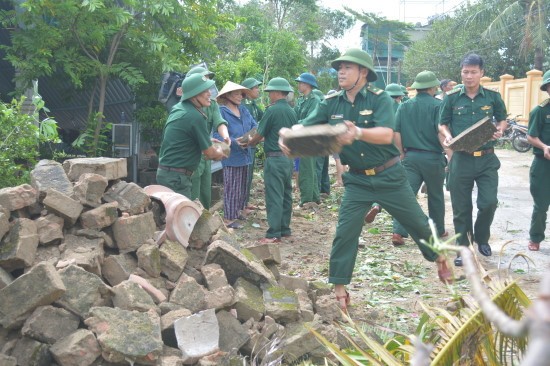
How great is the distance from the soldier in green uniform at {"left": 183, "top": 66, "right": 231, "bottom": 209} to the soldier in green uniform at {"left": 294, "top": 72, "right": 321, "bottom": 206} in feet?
9.30

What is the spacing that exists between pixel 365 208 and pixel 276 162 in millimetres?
3490

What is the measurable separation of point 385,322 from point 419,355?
4.74m

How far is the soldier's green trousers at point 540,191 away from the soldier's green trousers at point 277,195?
2.98 m

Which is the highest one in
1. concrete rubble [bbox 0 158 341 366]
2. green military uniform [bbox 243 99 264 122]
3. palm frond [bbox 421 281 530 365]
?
green military uniform [bbox 243 99 264 122]

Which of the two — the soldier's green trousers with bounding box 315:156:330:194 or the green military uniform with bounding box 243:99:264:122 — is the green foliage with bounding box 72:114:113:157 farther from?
the soldier's green trousers with bounding box 315:156:330:194

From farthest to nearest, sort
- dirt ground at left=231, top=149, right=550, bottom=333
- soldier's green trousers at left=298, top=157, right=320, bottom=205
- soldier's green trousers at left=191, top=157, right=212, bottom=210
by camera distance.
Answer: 1. soldier's green trousers at left=298, top=157, right=320, bottom=205
2. soldier's green trousers at left=191, top=157, right=212, bottom=210
3. dirt ground at left=231, top=149, right=550, bottom=333

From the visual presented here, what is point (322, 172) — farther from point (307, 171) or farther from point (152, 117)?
point (152, 117)

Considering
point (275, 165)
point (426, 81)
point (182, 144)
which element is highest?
point (426, 81)

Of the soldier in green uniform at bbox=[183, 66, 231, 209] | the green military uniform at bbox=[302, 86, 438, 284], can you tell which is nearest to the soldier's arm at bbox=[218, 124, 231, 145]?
the soldier in green uniform at bbox=[183, 66, 231, 209]

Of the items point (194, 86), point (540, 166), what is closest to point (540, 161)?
point (540, 166)

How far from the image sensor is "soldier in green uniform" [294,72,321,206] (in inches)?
442

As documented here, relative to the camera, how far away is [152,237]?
5.22m

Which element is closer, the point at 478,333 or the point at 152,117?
the point at 478,333

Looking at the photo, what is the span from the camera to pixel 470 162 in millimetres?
7336
